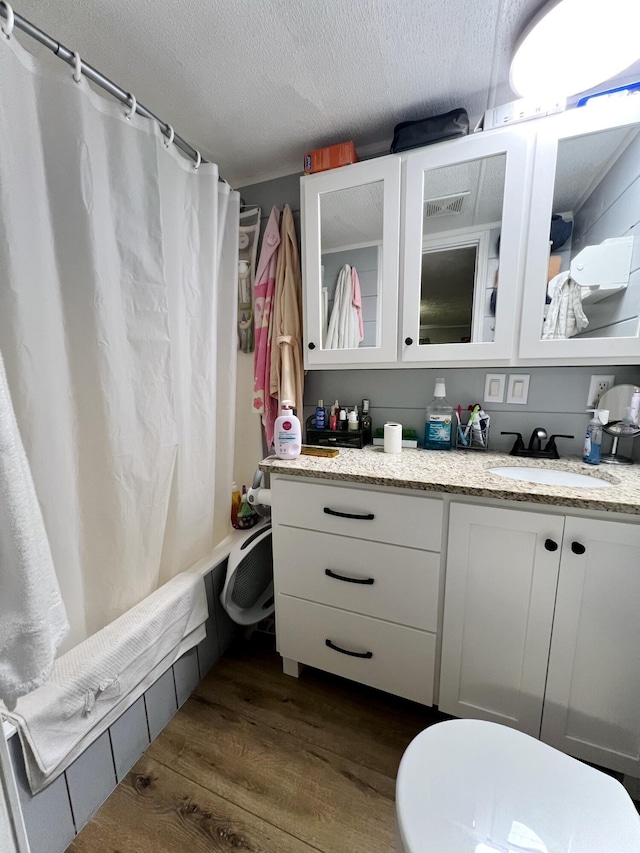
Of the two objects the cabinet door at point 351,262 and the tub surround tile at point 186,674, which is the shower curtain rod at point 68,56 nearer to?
the cabinet door at point 351,262

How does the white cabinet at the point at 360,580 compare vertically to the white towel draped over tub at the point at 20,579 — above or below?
below

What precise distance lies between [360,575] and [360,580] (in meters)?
0.02

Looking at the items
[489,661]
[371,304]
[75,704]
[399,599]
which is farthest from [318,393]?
[75,704]

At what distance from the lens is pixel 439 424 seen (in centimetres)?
137

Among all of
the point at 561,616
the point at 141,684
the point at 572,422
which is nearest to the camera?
the point at 561,616

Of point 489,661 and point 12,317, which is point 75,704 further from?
point 489,661

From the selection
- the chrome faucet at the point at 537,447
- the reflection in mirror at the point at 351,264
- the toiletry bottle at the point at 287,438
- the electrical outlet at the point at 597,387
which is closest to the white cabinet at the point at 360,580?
the toiletry bottle at the point at 287,438

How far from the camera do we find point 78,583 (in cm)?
100

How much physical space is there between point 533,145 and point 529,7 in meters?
0.32

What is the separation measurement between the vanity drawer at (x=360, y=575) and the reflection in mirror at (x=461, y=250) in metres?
0.81

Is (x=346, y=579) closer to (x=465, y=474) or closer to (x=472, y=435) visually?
(x=465, y=474)

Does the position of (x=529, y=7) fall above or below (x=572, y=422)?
above

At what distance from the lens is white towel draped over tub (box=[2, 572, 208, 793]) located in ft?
2.52

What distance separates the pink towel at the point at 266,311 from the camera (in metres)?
1.54
